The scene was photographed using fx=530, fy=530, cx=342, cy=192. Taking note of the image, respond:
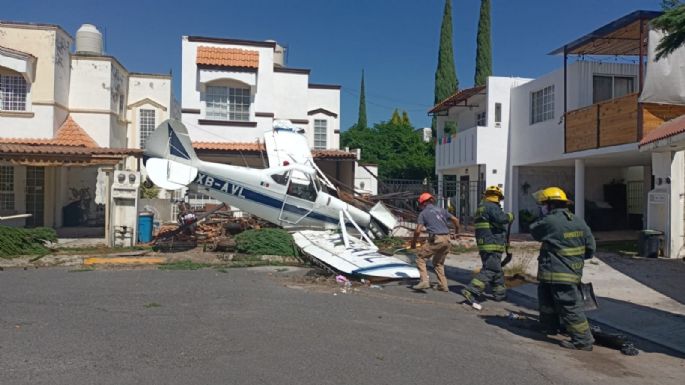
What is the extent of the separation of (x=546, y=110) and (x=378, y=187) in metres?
7.11

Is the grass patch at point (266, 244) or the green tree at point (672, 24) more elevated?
the green tree at point (672, 24)

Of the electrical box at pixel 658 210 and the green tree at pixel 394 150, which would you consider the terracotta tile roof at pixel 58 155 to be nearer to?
the electrical box at pixel 658 210

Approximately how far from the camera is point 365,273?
9922 mm

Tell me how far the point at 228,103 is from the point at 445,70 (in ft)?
79.9

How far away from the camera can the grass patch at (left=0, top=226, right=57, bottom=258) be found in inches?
486

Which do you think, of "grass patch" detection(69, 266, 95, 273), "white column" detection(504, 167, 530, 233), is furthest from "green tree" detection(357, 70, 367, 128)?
"grass patch" detection(69, 266, 95, 273)

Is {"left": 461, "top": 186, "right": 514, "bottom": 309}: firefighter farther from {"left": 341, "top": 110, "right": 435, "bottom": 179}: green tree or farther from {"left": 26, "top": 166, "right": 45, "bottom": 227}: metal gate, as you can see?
{"left": 341, "top": 110, "right": 435, "bottom": 179}: green tree

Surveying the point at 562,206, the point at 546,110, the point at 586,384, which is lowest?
the point at 586,384

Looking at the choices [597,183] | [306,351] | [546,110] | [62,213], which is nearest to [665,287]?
[306,351]

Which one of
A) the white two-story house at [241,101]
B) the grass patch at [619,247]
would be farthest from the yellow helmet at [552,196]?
the white two-story house at [241,101]

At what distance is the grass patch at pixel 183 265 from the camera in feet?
37.8

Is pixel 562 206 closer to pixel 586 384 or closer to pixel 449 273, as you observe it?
pixel 586 384

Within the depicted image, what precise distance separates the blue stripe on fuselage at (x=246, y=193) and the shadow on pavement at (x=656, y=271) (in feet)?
22.8

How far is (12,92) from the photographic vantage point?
18.3 m
